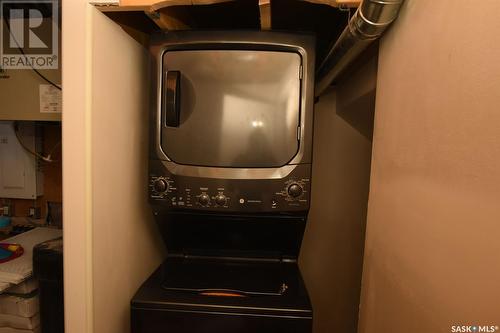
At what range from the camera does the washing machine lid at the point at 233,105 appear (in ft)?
3.12

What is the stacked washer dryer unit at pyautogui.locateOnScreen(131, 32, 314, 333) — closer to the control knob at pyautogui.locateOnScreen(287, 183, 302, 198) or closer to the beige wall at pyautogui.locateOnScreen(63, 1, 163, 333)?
the control knob at pyautogui.locateOnScreen(287, 183, 302, 198)

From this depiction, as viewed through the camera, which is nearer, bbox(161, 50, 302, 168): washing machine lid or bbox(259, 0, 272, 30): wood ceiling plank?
bbox(259, 0, 272, 30): wood ceiling plank

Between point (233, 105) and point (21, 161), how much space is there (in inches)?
68.5

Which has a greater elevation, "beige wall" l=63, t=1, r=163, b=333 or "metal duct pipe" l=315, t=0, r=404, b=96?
"metal duct pipe" l=315, t=0, r=404, b=96

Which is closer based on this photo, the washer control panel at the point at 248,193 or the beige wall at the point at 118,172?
the beige wall at the point at 118,172

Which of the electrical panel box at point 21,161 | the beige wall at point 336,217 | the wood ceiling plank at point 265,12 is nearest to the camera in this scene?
the wood ceiling plank at point 265,12

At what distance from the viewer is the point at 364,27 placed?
0.73 m

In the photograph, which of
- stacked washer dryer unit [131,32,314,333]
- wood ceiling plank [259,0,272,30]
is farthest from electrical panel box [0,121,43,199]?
wood ceiling plank [259,0,272,30]

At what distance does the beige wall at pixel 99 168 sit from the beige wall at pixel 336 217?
3.29ft

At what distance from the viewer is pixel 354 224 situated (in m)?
1.58

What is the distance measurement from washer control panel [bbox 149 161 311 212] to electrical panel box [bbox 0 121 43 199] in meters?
1.49

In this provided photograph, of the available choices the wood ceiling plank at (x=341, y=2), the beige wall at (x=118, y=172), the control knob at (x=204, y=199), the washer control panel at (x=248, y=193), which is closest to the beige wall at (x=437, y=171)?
the wood ceiling plank at (x=341, y=2)

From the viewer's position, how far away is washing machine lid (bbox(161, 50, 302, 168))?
0.95 m

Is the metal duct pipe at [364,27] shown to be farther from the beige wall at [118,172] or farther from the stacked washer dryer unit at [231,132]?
the beige wall at [118,172]
